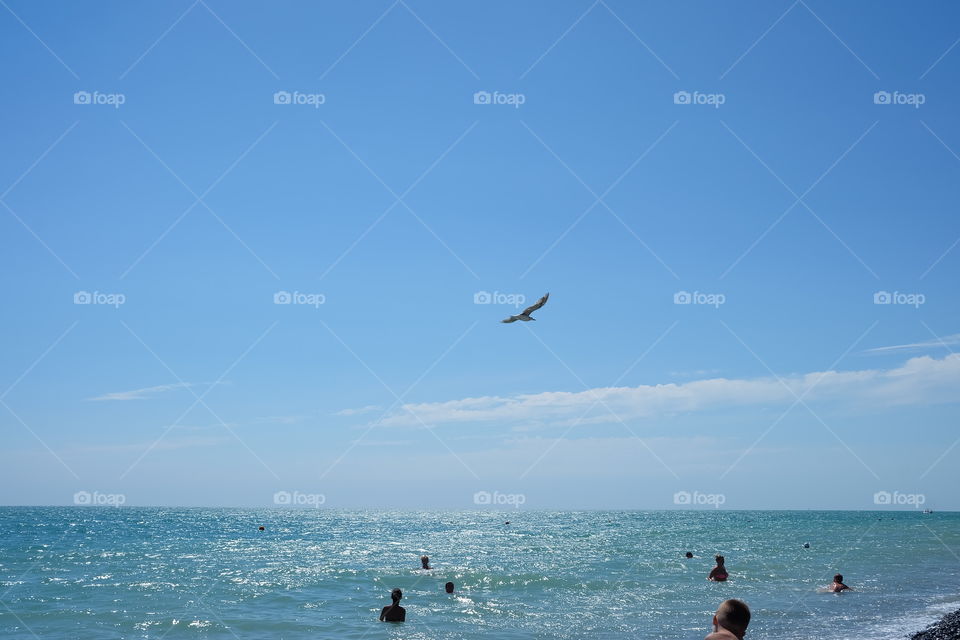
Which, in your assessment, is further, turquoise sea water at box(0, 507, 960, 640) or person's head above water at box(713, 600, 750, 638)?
turquoise sea water at box(0, 507, 960, 640)

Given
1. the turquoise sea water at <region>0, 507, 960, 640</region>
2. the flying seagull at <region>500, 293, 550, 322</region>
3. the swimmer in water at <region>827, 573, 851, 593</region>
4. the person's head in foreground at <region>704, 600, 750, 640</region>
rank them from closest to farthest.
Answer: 1. the person's head in foreground at <region>704, 600, 750, 640</region>
2. the flying seagull at <region>500, 293, 550, 322</region>
3. the turquoise sea water at <region>0, 507, 960, 640</region>
4. the swimmer in water at <region>827, 573, 851, 593</region>

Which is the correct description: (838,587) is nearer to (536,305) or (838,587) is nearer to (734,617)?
(536,305)

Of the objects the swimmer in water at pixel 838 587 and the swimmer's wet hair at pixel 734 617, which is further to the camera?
the swimmer in water at pixel 838 587

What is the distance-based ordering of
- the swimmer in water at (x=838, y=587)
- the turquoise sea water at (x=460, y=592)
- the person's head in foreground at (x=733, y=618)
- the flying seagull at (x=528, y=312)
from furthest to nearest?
the swimmer in water at (x=838, y=587) → the turquoise sea water at (x=460, y=592) → the flying seagull at (x=528, y=312) → the person's head in foreground at (x=733, y=618)

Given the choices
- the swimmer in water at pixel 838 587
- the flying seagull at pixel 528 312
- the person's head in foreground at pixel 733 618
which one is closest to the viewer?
the person's head in foreground at pixel 733 618

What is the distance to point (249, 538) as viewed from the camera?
55344mm

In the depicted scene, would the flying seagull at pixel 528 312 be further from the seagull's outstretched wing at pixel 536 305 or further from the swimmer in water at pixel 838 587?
the swimmer in water at pixel 838 587

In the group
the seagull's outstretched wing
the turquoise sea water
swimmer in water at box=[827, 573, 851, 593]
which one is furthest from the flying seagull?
swimmer in water at box=[827, 573, 851, 593]

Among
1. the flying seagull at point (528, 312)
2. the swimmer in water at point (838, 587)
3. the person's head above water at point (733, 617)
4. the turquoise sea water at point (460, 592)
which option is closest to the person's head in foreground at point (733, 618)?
the person's head above water at point (733, 617)

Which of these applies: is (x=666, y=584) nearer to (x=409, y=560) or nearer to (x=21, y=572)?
(x=409, y=560)

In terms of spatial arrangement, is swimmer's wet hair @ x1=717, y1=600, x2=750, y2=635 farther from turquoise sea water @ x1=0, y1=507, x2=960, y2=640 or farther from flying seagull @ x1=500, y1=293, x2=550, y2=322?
turquoise sea water @ x1=0, y1=507, x2=960, y2=640

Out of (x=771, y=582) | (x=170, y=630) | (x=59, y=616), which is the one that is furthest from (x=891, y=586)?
(x=59, y=616)

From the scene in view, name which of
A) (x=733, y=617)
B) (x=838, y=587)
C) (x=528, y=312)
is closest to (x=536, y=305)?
(x=528, y=312)

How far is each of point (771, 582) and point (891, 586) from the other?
4101 millimetres
